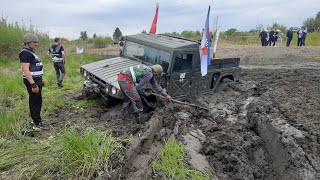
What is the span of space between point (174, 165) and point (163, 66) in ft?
11.6

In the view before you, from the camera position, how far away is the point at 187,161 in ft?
18.5

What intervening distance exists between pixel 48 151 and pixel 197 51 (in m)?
4.78

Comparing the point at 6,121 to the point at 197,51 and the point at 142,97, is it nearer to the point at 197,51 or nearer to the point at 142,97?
the point at 142,97

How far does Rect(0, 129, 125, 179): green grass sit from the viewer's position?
4.84m

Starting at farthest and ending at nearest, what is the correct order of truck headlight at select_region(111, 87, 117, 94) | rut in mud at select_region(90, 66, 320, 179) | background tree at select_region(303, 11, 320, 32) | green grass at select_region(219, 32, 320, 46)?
background tree at select_region(303, 11, 320, 32) < green grass at select_region(219, 32, 320, 46) < truck headlight at select_region(111, 87, 117, 94) < rut in mud at select_region(90, 66, 320, 179)

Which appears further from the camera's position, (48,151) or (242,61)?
(242,61)

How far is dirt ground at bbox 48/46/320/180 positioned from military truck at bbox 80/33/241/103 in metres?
0.41

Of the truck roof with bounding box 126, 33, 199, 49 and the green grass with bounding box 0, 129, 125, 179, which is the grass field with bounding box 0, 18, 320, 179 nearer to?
the green grass with bounding box 0, 129, 125, 179

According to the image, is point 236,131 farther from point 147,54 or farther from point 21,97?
point 21,97

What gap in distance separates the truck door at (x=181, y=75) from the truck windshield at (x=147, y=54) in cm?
22

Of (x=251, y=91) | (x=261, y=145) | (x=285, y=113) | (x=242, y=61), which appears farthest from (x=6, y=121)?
(x=242, y=61)

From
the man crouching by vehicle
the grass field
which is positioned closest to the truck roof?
the man crouching by vehicle

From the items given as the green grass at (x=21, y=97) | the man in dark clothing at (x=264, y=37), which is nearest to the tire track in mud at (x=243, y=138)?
the green grass at (x=21, y=97)

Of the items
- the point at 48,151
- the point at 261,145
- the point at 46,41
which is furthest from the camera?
the point at 46,41
